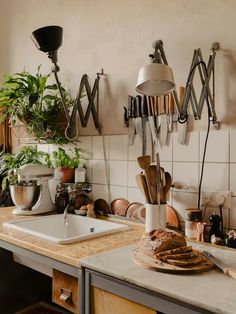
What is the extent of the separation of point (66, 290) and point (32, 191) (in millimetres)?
842

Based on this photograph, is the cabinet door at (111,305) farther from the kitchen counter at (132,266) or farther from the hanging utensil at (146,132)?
the hanging utensil at (146,132)

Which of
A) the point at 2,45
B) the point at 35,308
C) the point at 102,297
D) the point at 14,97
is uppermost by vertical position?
the point at 2,45

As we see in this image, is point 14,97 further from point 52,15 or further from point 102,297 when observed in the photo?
point 102,297

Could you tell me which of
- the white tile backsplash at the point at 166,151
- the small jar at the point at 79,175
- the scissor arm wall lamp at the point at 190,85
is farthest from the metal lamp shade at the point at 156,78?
the small jar at the point at 79,175

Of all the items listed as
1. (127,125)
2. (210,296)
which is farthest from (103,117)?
(210,296)

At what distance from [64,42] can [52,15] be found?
0.26 m

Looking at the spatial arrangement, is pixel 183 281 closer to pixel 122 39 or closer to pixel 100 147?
pixel 100 147

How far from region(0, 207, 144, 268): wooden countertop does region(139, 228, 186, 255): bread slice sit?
0.63 feet

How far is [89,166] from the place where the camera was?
1937 mm

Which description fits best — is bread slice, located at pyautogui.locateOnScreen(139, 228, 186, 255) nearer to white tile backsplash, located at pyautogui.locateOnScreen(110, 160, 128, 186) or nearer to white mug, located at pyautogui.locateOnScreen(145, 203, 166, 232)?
white mug, located at pyautogui.locateOnScreen(145, 203, 166, 232)

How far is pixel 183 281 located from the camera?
87cm

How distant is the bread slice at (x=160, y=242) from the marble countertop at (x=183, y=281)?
0.07 meters

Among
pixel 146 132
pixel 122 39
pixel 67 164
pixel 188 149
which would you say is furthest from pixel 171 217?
pixel 122 39

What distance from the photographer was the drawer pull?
3.67 feet
